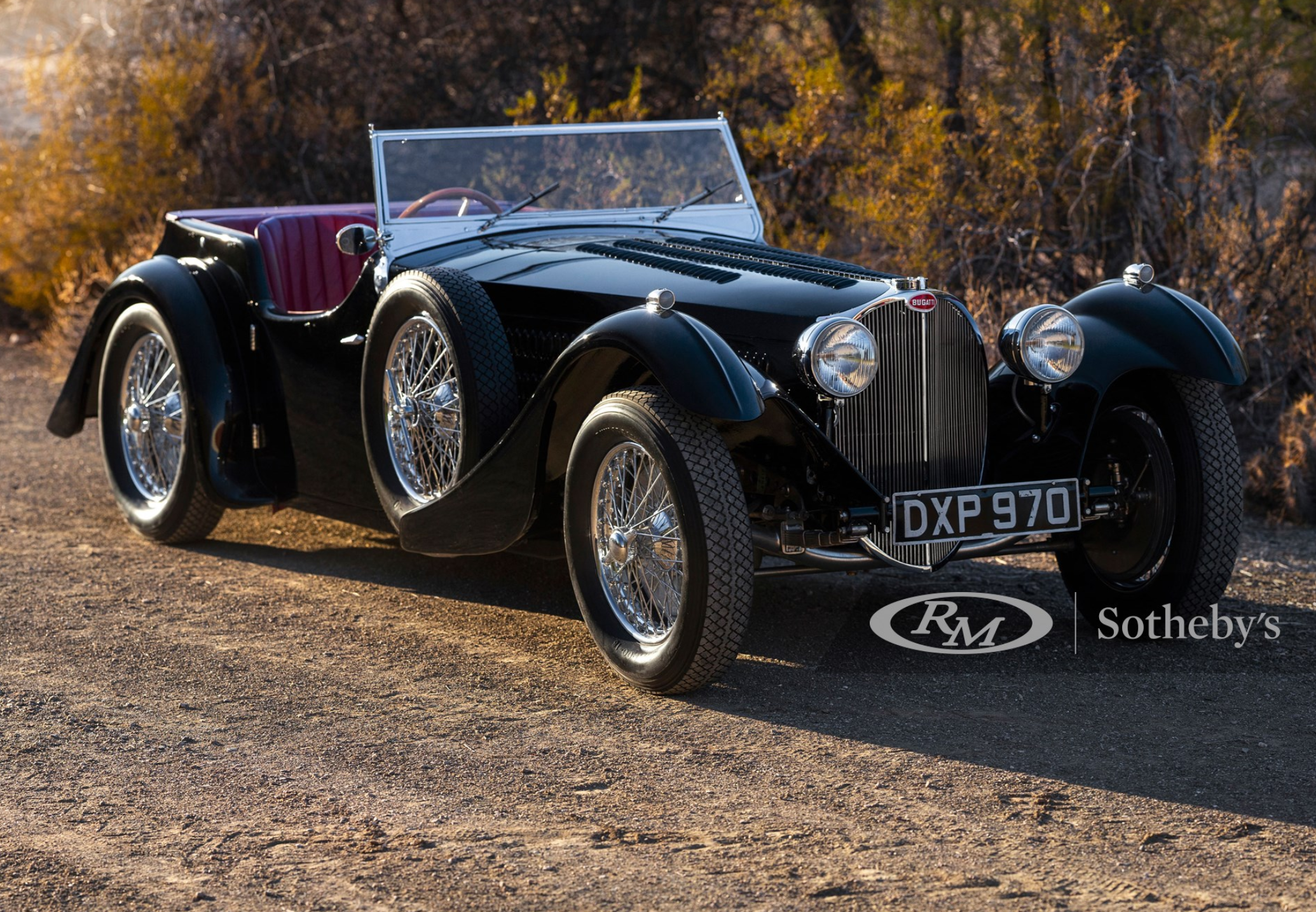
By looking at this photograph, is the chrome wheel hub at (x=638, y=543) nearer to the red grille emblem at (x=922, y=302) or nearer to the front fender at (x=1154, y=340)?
the red grille emblem at (x=922, y=302)

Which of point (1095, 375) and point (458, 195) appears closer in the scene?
point (1095, 375)

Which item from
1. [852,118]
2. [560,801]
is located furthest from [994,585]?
[852,118]

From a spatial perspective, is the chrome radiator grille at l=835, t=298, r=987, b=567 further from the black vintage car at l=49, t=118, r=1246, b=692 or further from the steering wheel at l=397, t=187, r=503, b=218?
the steering wheel at l=397, t=187, r=503, b=218

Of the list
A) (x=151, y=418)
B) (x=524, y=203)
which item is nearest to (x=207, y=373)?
(x=151, y=418)

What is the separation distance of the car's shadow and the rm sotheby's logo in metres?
0.06

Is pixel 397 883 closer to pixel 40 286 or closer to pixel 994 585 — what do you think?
pixel 994 585

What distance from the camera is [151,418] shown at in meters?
6.18

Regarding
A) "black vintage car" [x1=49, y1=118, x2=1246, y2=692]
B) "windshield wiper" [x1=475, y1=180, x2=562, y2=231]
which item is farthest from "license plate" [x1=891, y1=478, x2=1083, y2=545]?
"windshield wiper" [x1=475, y1=180, x2=562, y2=231]

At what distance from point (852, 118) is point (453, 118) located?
421 centimetres

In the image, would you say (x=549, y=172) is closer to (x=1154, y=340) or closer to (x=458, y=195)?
(x=458, y=195)

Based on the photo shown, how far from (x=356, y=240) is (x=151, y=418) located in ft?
4.95

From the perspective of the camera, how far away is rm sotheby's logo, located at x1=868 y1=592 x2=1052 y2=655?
468cm

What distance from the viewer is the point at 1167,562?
4.60 meters

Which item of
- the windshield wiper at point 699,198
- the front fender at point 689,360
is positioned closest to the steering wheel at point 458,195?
the windshield wiper at point 699,198
